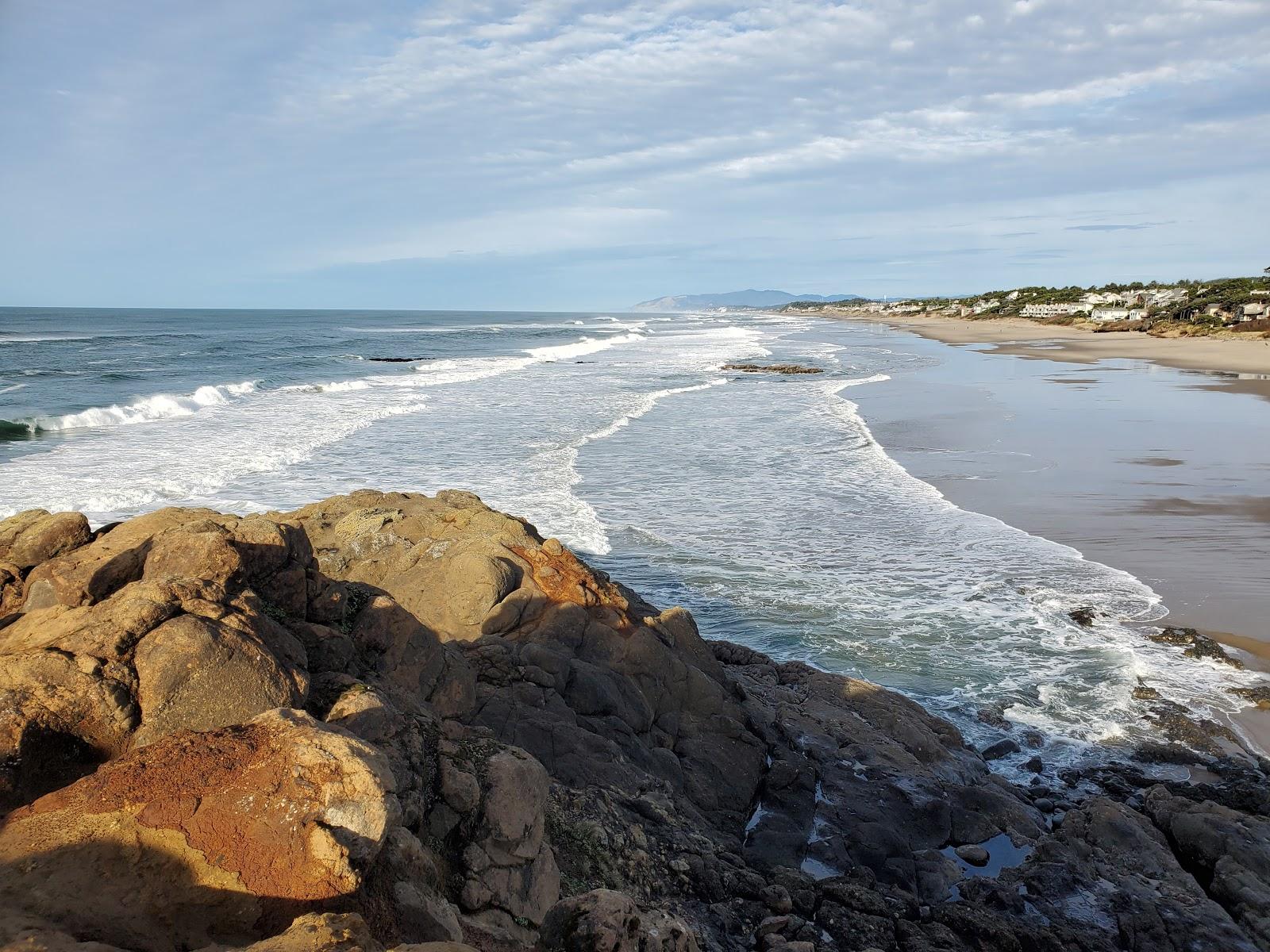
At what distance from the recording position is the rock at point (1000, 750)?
8781 mm

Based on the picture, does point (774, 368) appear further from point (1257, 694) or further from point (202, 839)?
point (202, 839)

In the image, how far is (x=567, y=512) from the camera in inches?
662

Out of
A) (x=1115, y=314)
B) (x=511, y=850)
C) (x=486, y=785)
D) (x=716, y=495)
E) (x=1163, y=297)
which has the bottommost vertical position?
(x=716, y=495)

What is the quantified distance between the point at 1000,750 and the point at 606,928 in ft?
19.9

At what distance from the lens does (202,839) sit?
374 centimetres

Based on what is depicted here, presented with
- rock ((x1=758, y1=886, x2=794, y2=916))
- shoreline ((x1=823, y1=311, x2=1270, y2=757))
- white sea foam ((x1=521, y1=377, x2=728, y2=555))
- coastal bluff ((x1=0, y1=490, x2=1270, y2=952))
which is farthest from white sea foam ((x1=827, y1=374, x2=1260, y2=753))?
white sea foam ((x1=521, y1=377, x2=728, y2=555))

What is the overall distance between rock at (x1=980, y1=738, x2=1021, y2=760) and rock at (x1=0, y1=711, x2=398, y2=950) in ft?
21.9

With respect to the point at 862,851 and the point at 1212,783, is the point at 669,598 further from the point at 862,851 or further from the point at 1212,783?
the point at 1212,783

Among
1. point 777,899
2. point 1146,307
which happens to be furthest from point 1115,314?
point 777,899

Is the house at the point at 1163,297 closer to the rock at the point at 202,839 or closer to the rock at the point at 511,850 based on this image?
the rock at the point at 511,850

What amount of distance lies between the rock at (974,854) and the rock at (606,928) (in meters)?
3.76

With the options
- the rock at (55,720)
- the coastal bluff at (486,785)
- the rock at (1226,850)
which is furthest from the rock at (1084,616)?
the rock at (55,720)

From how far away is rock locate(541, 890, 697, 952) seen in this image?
405cm

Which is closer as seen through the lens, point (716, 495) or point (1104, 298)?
point (716, 495)
